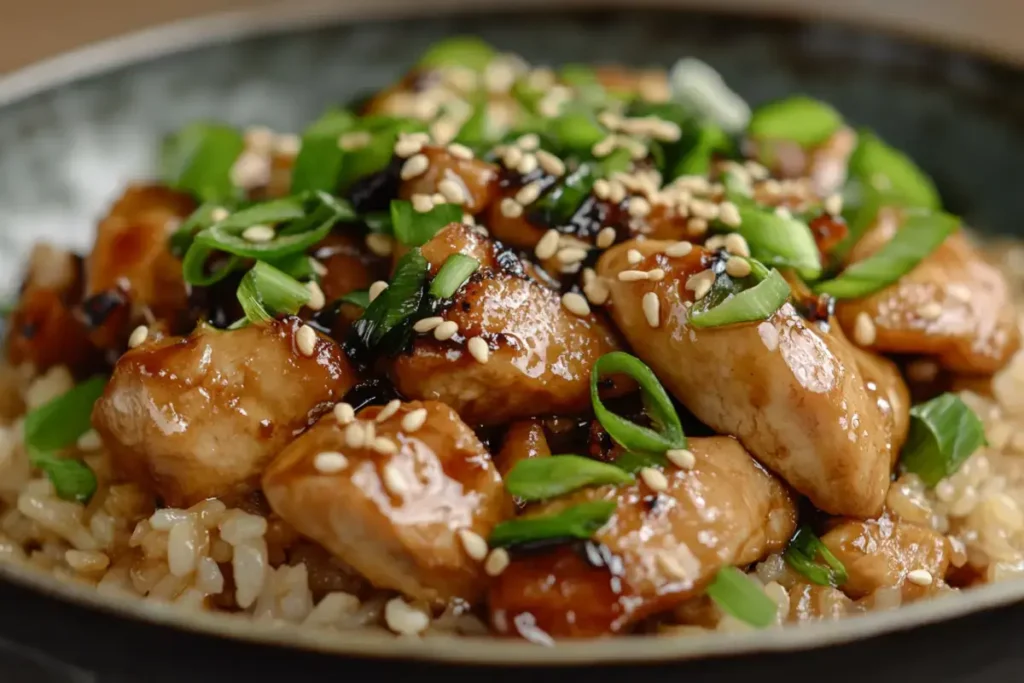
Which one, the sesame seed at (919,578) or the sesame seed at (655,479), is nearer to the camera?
the sesame seed at (655,479)

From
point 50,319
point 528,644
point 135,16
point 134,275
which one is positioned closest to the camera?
point 528,644

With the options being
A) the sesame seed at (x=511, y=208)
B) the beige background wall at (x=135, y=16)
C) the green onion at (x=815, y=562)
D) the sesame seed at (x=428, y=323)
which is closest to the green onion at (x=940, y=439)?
the green onion at (x=815, y=562)

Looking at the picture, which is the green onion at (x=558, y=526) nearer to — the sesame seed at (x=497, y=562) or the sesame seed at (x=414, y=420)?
the sesame seed at (x=497, y=562)

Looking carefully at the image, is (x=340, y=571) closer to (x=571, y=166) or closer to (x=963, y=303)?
(x=571, y=166)

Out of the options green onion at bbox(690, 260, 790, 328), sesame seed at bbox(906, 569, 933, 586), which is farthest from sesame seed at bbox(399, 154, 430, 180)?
sesame seed at bbox(906, 569, 933, 586)

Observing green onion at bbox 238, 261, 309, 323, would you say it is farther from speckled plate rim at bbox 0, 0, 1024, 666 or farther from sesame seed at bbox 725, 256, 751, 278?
sesame seed at bbox 725, 256, 751, 278

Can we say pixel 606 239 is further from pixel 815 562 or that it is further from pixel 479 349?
pixel 815 562

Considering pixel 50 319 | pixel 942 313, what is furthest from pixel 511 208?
pixel 50 319
